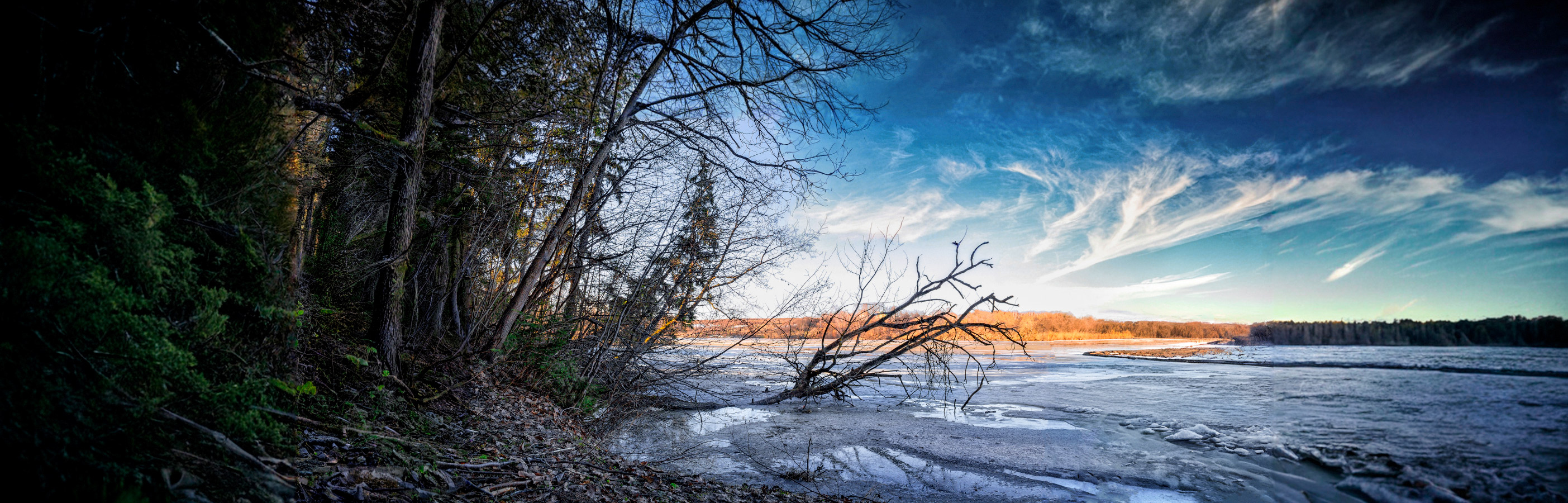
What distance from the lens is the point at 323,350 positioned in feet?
13.8

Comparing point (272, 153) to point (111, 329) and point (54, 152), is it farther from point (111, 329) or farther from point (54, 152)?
point (111, 329)

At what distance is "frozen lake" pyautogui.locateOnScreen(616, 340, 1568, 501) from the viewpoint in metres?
4.66

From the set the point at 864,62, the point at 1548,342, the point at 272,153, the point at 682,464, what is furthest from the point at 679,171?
the point at 1548,342

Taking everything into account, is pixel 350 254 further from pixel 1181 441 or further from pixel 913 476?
pixel 1181 441

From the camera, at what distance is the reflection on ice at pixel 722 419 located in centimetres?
732

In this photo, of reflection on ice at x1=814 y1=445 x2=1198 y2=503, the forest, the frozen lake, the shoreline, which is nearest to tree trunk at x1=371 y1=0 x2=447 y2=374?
the forest

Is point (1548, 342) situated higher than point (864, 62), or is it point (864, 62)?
point (864, 62)

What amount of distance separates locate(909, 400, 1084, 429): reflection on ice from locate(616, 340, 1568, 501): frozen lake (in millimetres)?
53

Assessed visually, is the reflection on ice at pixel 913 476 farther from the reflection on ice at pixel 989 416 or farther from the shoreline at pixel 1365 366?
the shoreline at pixel 1365 366

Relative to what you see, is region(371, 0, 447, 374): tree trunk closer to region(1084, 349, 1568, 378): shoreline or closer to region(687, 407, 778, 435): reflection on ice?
region(687, 407, 778, 435): reflection on ice

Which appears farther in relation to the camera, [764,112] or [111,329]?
[764,112]

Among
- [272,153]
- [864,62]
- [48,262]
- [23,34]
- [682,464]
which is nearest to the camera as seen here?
[48,262]

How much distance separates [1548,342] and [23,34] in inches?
546

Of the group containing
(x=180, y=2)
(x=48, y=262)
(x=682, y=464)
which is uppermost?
(x=180, y=2)
